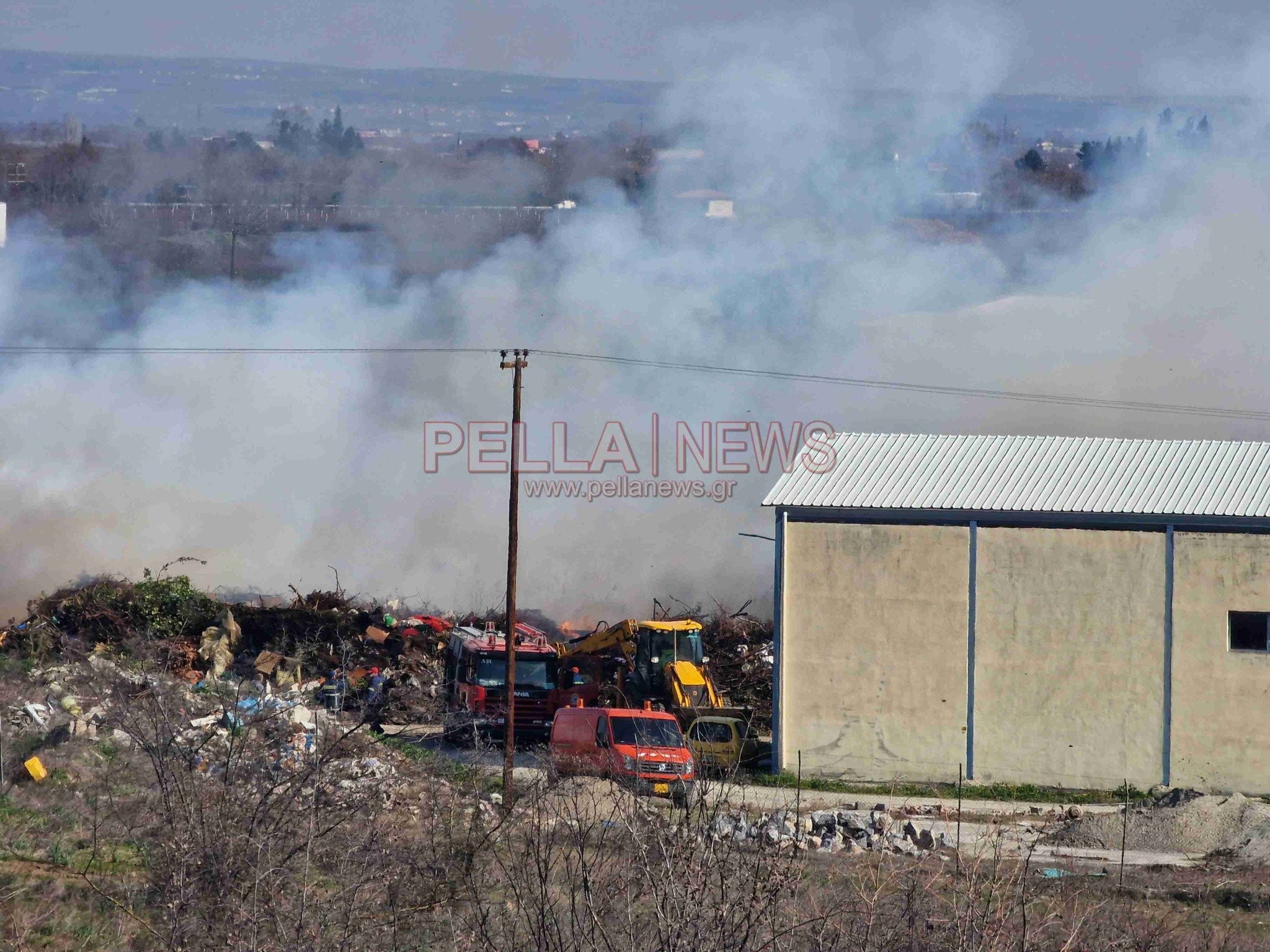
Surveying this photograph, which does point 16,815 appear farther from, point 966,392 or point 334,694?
point 966,392

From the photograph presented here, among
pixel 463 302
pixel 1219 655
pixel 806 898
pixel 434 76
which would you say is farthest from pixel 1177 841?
pixel 434 76

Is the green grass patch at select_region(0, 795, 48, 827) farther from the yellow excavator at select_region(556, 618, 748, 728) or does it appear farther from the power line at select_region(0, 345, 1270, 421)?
the power line at select_region(0, 345, 1270, 421)

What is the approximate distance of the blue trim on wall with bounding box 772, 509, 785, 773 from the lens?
20109mm

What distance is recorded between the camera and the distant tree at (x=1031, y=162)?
4691cm

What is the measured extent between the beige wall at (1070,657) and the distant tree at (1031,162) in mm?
28866

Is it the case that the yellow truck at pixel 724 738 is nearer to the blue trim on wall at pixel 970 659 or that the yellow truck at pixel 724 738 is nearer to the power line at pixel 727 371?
the blue trim on wall at pixel 970 659

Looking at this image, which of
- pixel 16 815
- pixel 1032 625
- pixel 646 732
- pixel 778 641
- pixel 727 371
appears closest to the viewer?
pixel 16 815

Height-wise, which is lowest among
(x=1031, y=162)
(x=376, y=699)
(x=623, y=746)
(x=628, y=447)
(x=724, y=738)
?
(x=724, y=738)

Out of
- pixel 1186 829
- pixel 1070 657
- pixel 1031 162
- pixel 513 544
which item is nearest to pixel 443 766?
pixel 513 544

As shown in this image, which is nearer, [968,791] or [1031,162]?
[968,791]

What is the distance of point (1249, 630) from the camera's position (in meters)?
19.5

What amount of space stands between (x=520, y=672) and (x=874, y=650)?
4891 millimetres

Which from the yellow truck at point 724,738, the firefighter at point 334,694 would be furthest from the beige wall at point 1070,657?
the firefighter at point 334,694

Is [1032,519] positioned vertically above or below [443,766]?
above
